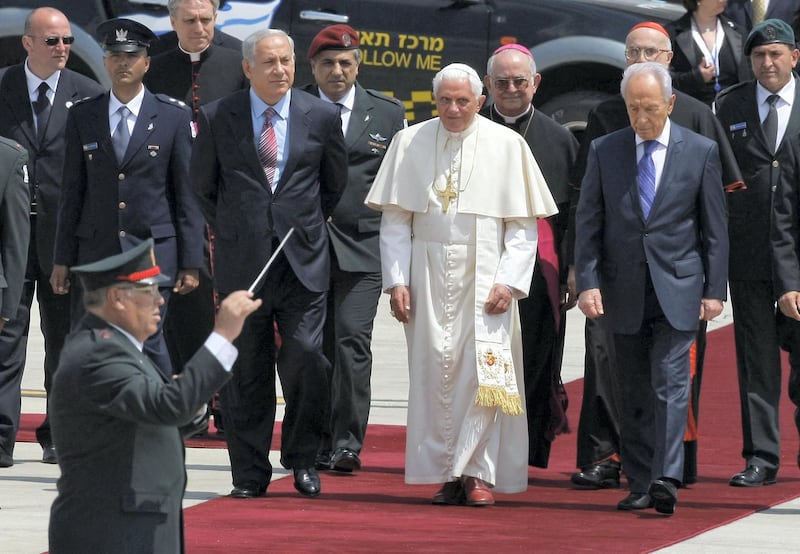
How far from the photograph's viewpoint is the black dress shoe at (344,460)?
350 inches

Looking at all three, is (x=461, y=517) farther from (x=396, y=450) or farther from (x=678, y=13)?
(x=678, y=13)

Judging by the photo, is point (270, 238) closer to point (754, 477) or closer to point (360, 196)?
point (360, 196)

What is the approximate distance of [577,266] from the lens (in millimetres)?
8109

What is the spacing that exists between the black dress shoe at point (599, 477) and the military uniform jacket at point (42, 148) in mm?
2534

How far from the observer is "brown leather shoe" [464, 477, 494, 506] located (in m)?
8.15

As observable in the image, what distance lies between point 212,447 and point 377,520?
205 cm

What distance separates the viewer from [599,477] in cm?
863

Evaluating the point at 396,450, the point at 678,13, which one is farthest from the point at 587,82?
the point at 396,450

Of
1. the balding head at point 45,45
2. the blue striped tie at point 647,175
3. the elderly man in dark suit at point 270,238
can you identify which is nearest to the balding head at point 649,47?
the blue striped tie at point 647,175

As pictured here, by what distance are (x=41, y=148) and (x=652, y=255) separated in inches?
114

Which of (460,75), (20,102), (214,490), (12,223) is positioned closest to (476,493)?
(214,490)

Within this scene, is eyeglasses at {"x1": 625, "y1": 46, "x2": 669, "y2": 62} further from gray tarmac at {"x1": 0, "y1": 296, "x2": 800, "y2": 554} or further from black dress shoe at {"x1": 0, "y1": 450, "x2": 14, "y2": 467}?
black dress shoe at {"x1": 0, "y1": 450, "x2": 14, "y2": 467}

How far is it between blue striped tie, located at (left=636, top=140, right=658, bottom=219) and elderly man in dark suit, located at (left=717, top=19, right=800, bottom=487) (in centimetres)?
82

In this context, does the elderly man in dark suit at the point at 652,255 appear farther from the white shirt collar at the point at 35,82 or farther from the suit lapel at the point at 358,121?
the white shirt collar at the point at 35,82
